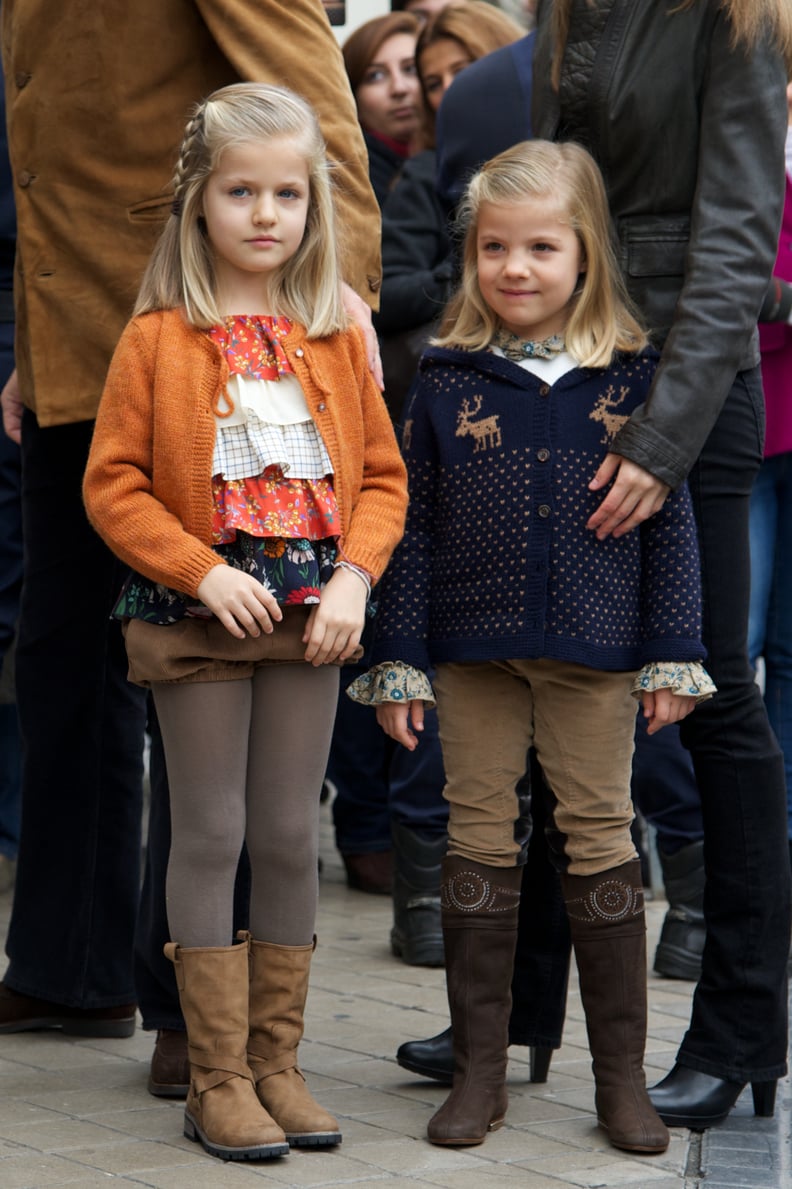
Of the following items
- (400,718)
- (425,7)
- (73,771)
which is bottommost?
(73,771)

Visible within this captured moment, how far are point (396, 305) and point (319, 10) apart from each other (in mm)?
1883

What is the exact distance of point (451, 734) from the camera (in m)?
3.23

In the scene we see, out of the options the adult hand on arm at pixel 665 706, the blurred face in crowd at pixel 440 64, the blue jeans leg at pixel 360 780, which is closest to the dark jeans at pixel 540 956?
the adult hand on arm at pixel 665 706

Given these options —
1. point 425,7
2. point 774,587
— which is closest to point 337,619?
point 774,587

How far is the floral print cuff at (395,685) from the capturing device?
3.16m

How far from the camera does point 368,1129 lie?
3.17m

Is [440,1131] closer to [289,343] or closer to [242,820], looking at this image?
[242,820]

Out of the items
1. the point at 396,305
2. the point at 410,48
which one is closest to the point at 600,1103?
the point at 396,305

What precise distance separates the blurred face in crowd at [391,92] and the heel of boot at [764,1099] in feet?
12.0

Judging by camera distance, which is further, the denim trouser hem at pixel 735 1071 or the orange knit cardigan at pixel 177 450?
the denim trouser hem at pixel 735 1071

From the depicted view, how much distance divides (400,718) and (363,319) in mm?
676

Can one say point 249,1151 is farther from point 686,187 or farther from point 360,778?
point 360,778

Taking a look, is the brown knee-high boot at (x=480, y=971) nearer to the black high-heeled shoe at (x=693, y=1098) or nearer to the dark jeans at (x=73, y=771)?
the black high-heeled shoe at (x=693, y=1098)

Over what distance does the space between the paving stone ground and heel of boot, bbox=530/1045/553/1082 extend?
0.08ft
